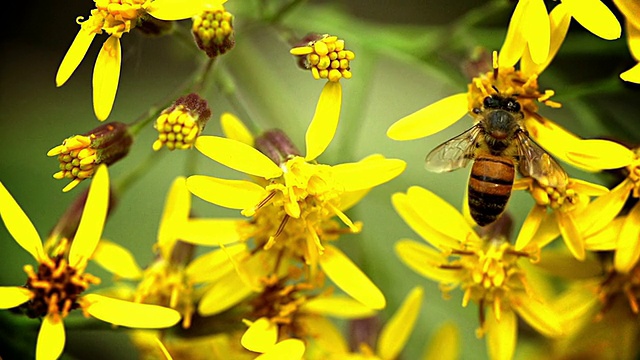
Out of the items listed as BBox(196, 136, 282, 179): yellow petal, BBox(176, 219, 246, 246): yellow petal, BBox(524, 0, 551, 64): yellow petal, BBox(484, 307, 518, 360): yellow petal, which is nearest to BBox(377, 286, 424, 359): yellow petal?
BBox(484, 307, 518, 360): yellow petal

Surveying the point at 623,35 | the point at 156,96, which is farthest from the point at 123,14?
the point at 156,96

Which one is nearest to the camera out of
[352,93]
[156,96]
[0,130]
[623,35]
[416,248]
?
[416,248]

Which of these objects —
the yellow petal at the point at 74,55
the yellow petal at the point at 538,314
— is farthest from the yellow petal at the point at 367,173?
the yellow petal at the point at 74,55

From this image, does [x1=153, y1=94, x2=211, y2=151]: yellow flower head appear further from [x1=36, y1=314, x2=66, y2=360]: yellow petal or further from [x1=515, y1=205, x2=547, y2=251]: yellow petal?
[x1=515, y1=205, x2=547, y2=251]: yellow petal

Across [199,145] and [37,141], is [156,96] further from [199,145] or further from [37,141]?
[199,145]

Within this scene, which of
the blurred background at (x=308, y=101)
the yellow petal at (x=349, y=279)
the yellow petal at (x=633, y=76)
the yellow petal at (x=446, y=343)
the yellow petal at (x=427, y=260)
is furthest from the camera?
the blurred background at (x=308, y=101)

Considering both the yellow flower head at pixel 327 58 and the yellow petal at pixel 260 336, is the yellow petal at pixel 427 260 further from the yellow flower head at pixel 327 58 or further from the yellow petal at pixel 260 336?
the yellow flower head at pixel 327 58
